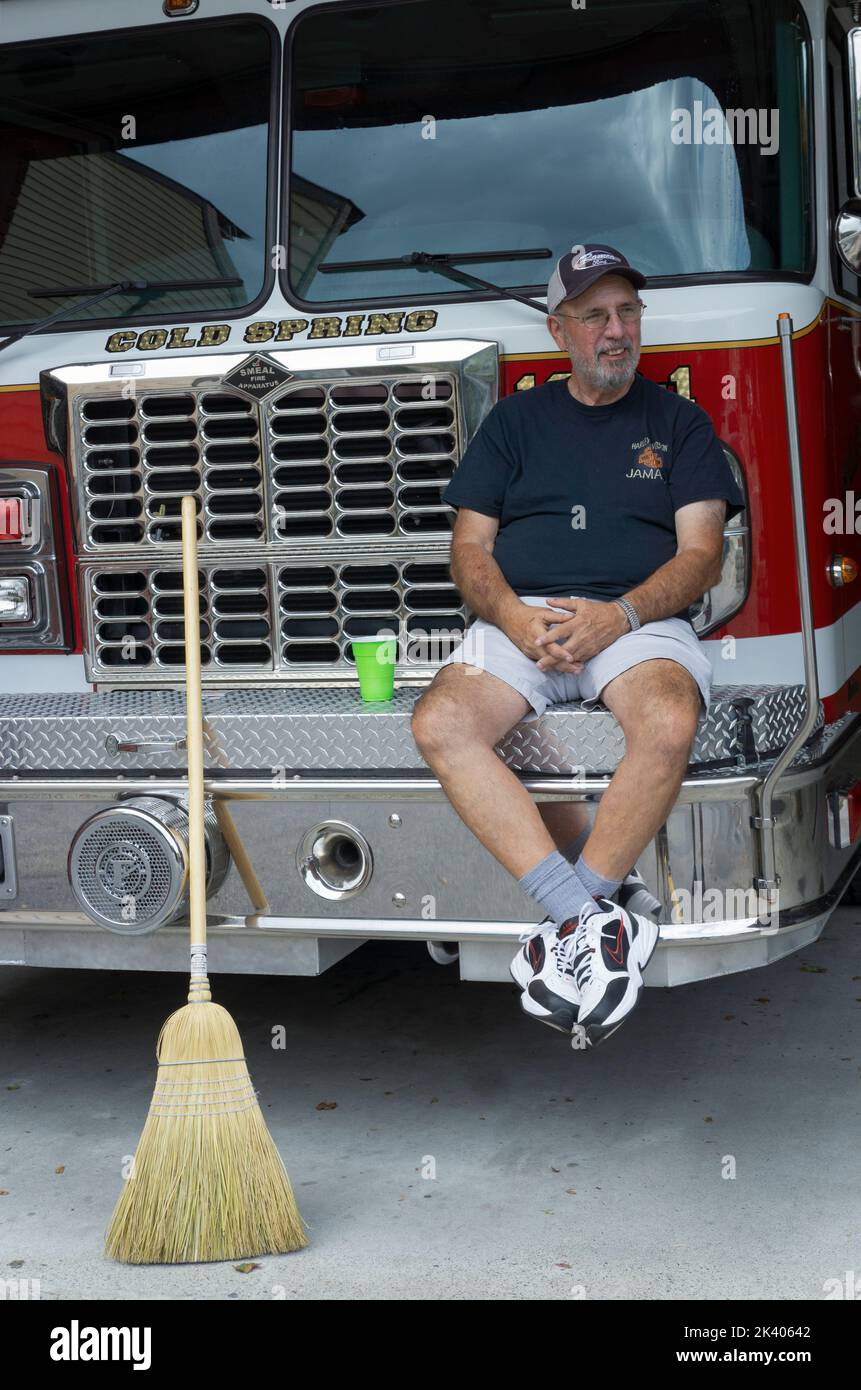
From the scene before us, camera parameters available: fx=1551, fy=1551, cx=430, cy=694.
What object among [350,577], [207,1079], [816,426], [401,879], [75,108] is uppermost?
[75,108]

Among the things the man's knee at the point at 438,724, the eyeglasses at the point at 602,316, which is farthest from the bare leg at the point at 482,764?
the eyeglasses at the point at 602,316

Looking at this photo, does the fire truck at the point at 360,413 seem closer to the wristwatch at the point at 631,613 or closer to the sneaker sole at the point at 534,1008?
the sneaker sole at the point at 534,1008

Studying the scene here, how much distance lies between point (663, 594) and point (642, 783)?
1.76ft

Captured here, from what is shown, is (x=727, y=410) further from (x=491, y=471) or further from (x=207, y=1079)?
(x=207, y=1079)

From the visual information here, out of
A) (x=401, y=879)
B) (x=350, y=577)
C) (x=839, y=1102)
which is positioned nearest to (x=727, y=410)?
(x=350, y=577)

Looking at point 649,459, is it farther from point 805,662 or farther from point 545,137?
point 545,137

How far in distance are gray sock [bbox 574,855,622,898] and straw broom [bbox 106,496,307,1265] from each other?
781 millimetres

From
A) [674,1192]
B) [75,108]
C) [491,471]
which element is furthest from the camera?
[75,108]

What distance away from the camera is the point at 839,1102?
3824mm

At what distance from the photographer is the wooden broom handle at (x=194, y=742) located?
10.5 ft

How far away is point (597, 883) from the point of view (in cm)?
307
